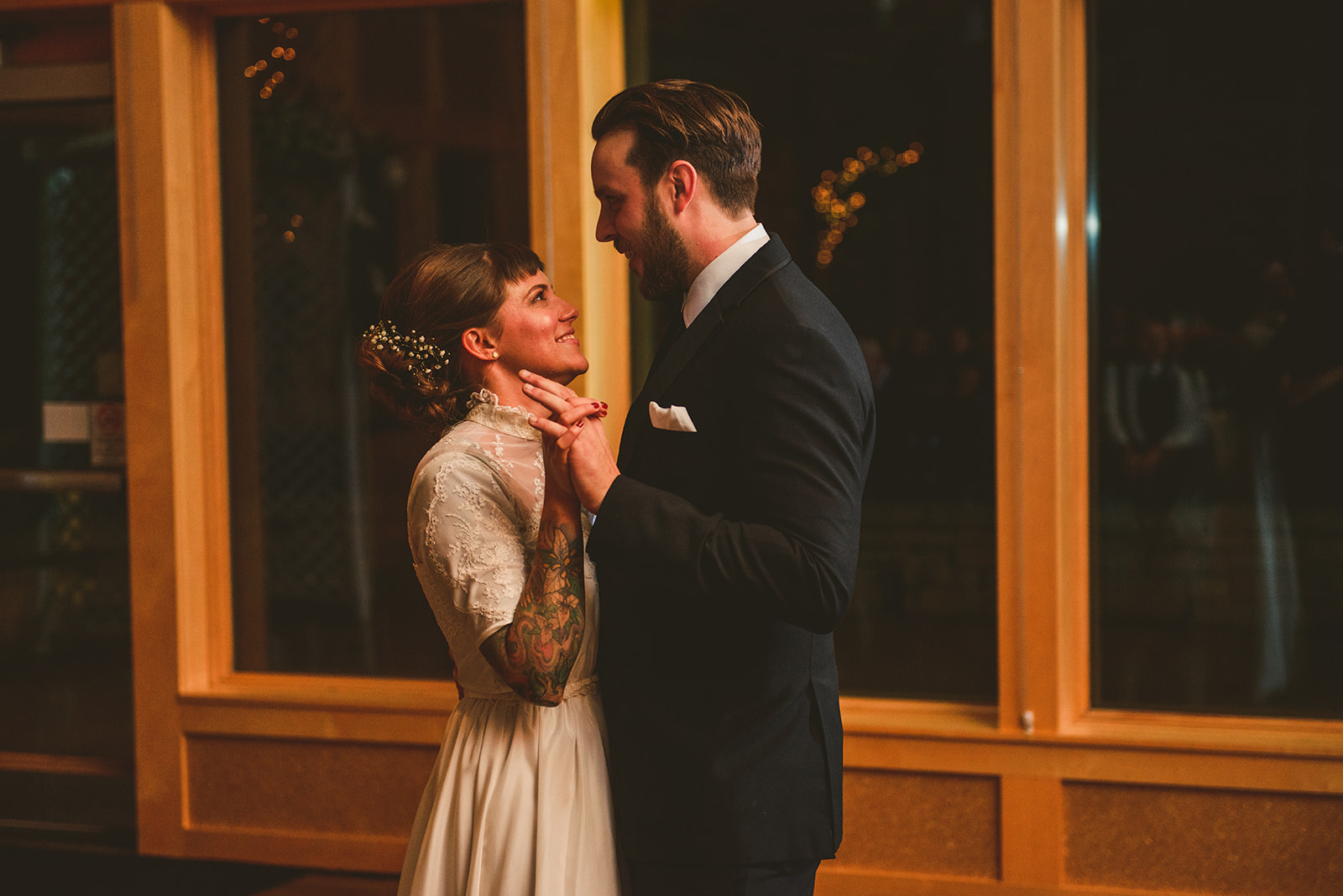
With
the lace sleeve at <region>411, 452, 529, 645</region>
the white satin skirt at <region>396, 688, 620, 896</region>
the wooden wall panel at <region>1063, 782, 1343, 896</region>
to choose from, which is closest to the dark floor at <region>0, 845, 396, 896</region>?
the white satin skirt at <region>396, 688, 620, 896</region>

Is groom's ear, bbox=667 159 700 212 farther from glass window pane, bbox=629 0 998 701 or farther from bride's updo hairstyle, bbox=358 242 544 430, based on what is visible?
glass window pane, bbox=629 0 998 701

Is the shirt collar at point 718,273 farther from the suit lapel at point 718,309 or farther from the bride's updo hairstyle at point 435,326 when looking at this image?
the bride's updo hairstyle at point 435,326

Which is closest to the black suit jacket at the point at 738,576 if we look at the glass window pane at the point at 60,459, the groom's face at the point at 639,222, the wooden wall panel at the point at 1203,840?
A: the groom's face at the point at 639,222

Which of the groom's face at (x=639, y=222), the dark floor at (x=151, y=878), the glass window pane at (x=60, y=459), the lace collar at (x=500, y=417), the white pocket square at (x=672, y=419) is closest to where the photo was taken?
the white pocket square at (x=672, y=419)

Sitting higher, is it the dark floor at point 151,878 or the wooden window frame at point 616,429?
the wooden window frame at point 616,429

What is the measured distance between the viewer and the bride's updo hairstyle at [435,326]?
1660mm

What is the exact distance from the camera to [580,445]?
1337mm

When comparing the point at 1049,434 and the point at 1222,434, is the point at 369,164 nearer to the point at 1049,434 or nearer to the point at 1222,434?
the point at 1049,434

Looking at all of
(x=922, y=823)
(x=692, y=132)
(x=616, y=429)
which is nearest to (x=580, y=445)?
(x=692, y=132)

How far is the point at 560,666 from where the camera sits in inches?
56.7

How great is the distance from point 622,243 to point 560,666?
577 mm

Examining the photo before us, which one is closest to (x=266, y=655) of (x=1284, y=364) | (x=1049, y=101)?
(x=1049, y=101)

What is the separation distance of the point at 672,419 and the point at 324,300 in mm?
2467

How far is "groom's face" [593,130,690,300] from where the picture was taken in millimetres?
1489
